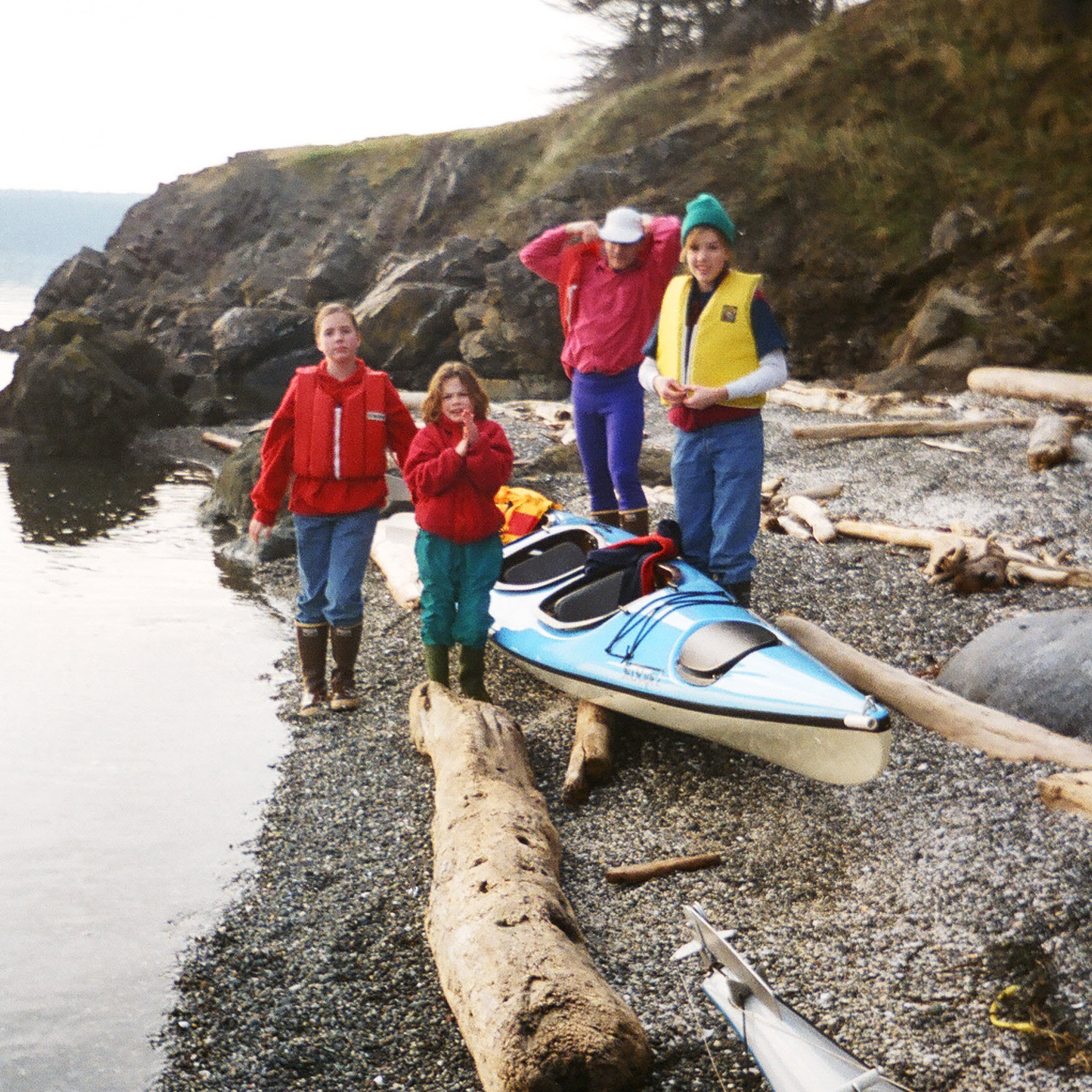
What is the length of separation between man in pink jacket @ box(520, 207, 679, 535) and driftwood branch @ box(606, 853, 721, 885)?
2925mm

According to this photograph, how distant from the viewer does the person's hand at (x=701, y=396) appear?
530 cm

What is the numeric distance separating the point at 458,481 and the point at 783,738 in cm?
203

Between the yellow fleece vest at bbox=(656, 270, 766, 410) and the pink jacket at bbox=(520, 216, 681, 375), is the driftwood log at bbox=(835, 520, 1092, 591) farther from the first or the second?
the pink jacket at bbox=(520, 216, 681, 375)

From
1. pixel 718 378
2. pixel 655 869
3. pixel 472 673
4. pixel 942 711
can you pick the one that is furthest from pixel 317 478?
pixel 942 711

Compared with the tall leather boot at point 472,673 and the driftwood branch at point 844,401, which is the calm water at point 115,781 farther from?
the driftwood branch at point 844,401

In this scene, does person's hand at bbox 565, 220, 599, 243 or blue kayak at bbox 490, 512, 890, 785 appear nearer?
blue kayak at bbox 490, 512, 890, 785

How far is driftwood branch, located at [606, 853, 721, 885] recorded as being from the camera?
4219 millimetres

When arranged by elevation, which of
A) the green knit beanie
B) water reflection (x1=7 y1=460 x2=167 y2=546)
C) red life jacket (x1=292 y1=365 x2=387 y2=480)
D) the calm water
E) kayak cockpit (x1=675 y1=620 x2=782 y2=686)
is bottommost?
water reflection (x1=7 y1=460 x2=167 y2=546)

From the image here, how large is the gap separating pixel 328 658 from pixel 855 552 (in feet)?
12.7

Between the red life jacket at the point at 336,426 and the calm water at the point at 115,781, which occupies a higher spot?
the red life jacket at the point at 336,426

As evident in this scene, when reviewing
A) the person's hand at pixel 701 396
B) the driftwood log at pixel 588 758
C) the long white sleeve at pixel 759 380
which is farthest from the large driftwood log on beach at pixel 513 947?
the long white sleeve at pixel 759 380

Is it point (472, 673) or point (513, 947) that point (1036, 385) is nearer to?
point (472, 673)

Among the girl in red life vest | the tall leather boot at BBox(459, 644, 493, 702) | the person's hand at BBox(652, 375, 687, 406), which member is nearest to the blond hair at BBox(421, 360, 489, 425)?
the girl in red life vest

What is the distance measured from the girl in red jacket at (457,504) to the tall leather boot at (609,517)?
5.42ft
